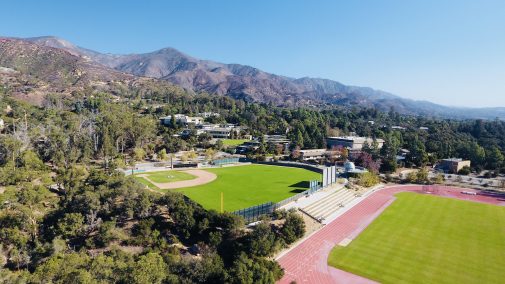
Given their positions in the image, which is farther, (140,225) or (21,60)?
(21,60)

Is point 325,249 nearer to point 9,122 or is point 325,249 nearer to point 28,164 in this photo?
point 28,164

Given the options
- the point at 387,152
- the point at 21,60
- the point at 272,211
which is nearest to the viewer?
the point at 272,211

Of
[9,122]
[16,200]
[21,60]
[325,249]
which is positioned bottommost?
[325,249]

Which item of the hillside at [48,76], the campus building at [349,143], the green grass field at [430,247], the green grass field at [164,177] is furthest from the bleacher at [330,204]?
the hillside at [48,76]

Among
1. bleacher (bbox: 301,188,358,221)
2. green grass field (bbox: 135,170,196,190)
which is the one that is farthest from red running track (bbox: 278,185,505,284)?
green grass field (bbox: 135,170,196,190)

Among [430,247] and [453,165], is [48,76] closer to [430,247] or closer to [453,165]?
[453,165]

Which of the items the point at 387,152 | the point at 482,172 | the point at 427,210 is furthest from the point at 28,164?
the point at 482,172

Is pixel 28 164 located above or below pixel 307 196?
above
